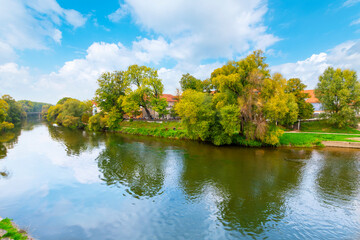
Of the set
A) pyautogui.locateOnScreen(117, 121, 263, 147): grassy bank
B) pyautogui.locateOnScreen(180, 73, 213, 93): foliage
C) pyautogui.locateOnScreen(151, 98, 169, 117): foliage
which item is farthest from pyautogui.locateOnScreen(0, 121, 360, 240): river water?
pyautogui.locateOnScreen(180, 73, 213, 93): foliage

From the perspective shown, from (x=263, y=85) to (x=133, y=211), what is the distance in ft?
68.5

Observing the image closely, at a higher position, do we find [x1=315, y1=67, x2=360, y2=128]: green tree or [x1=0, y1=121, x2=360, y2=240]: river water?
[x1=315, y1=67, x2=360, y2=128]: green tree

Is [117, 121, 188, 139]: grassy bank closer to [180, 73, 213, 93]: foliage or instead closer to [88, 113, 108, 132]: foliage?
[88, 113, 108, 132]: foliage

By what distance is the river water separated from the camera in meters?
8.77

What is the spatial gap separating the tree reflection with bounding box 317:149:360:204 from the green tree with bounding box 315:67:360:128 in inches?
422

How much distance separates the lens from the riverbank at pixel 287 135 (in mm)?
Answer: 25109

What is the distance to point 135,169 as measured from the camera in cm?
1706

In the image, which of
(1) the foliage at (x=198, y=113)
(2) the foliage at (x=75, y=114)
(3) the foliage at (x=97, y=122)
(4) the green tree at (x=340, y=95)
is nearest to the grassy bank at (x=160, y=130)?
(3) the foliage at (x=97, y=122)

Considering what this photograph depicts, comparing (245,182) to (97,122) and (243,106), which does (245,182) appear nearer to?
(243,106)

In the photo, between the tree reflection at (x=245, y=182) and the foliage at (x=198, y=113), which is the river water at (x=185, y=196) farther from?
the foliage at (x=198, y=113)

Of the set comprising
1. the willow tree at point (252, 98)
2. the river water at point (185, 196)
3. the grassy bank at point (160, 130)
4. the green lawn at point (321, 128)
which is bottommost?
the river water at point (185, 196)

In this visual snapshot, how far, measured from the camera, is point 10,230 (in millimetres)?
7379

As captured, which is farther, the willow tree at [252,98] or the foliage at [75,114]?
the foliage at [75,114]

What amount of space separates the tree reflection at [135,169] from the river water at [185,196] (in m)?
0.09
